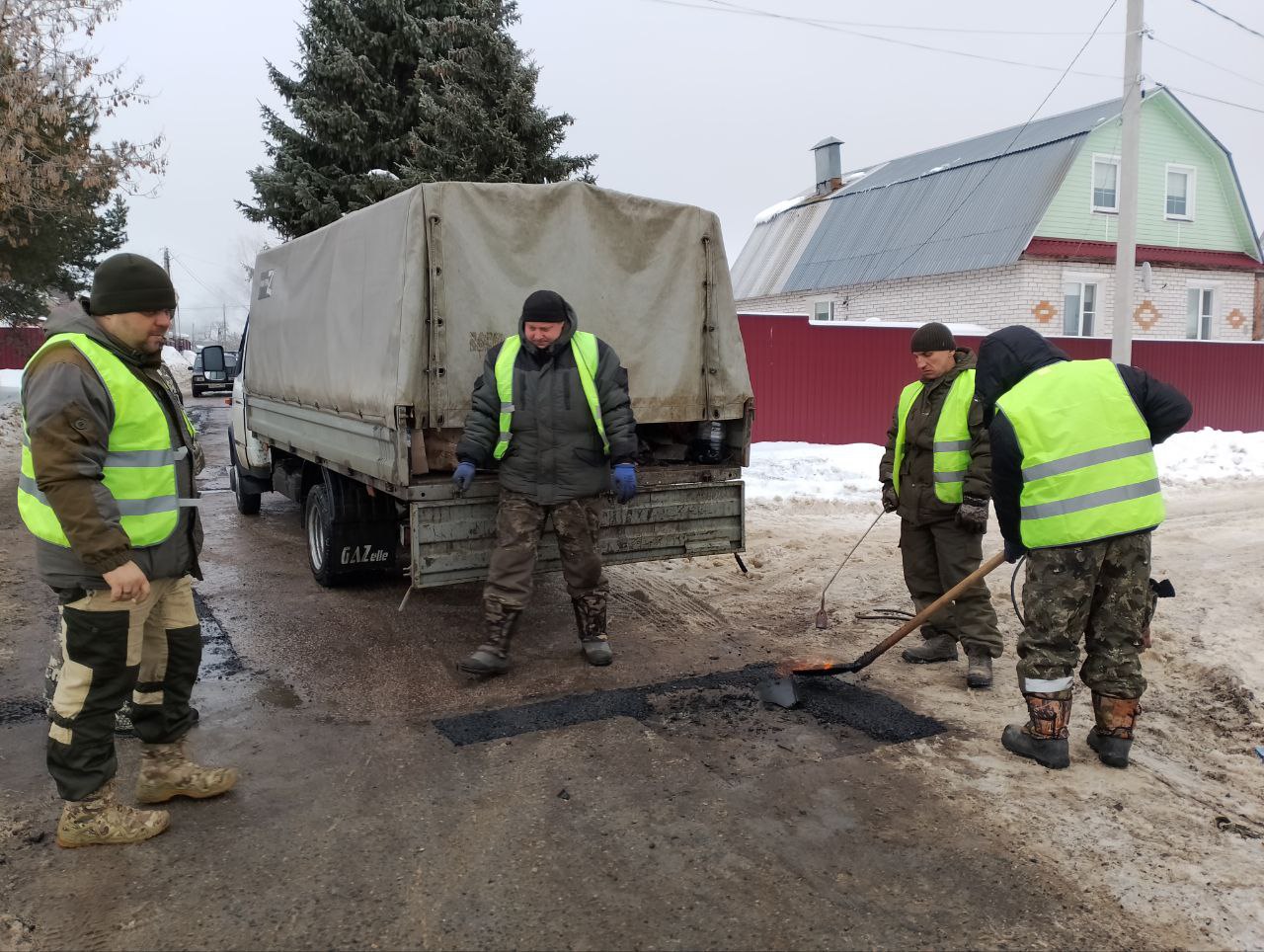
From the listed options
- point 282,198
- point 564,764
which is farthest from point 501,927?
point 282,198

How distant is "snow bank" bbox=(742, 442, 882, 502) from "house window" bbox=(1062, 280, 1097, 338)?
32.3 feet

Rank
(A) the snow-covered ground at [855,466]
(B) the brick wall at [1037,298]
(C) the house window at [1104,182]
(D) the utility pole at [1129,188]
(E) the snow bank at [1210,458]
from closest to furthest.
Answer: (D) the utility pole at [1129,188], (A) the snow-covered ground at [855,466], (E) the snow bank at [1210,458], (B) the brick wall at [1037,298], (C) the house window at [1104,182]

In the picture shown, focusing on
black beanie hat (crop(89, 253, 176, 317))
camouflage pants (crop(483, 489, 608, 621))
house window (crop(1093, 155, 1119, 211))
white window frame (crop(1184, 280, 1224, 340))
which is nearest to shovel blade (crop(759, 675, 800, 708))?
camouflage pants (crop(483, 489, 608, 621))

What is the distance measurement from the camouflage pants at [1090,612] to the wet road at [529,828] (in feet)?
2.07

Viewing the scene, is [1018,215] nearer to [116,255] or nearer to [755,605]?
[755,605]

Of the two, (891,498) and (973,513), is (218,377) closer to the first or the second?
(891,498)

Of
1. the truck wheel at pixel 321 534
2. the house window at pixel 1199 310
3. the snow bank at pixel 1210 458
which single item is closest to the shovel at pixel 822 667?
the truck wheel at pixel 321 534

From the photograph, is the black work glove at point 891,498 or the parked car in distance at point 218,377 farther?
the parked car in distance at point 218,377

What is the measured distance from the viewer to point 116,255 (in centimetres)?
325

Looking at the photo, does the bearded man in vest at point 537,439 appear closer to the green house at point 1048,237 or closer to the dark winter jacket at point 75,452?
the dark winter jacket at point 75,452

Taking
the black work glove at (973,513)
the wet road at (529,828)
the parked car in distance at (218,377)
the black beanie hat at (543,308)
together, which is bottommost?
the wet road at (529,828)

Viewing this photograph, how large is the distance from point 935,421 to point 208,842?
3843mm

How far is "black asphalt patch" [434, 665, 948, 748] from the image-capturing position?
13.8ft

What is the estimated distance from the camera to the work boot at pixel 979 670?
15.6 ft
